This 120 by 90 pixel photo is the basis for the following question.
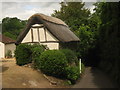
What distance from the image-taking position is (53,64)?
14.3 m

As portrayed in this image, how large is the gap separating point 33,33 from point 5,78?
29.2 ft

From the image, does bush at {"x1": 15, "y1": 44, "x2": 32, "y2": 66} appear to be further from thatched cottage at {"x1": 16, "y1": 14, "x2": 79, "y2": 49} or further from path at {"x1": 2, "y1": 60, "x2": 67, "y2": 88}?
path at {"x1": 2, "y1": 60, "x2": 67, "y2": 88}

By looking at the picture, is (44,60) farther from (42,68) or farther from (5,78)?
(5,78)

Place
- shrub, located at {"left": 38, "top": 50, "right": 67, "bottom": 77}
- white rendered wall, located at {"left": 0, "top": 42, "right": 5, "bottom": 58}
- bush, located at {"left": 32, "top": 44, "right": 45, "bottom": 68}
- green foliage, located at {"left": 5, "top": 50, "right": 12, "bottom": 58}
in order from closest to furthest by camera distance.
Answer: shrub, located at {"left": 38, "top": 50, "right": 67, "bottom": 77}, bush, located at {"left": 32, "top": 44, "right": 45, "bottom": 68}, white rendered wall, located at {"left": 0, "top": 42, "right": 5, "bottom": 58}, green foliage, located at {"left": 5, "top": 50, "right": 12, "bottom": 58}

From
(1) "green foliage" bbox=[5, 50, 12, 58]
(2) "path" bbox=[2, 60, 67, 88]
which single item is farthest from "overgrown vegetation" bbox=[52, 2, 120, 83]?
(1) "green foliage" bbox=[5, 50, 12, 58]

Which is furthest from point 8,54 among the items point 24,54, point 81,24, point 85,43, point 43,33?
point 24,54

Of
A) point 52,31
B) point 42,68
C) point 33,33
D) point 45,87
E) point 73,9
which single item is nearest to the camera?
point 45,87

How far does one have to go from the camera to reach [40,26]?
20.2m

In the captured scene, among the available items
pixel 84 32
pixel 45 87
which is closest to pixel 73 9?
pixel 84 32

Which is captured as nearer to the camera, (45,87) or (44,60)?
(45,87)

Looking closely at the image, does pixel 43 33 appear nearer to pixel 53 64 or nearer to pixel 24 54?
pixel 24 54

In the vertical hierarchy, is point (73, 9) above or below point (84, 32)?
above

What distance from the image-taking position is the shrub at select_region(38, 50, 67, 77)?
566 inches

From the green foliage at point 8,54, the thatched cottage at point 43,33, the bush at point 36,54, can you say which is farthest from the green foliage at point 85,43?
the green foliage at point 8,54
